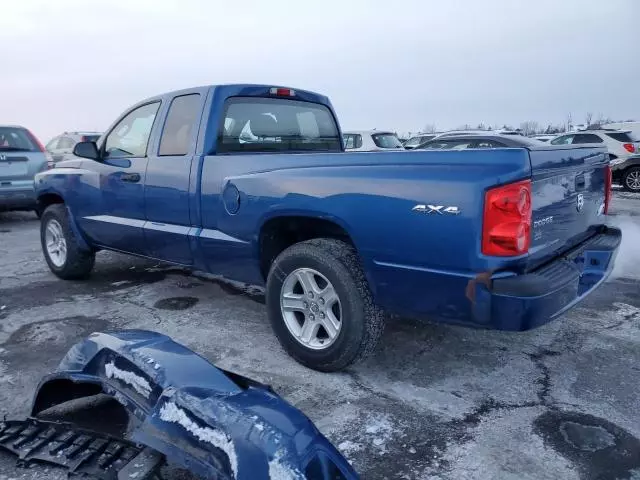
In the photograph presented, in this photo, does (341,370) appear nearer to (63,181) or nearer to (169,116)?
(169,116)

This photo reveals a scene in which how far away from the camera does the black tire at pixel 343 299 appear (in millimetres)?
2977

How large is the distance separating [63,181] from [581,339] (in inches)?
188

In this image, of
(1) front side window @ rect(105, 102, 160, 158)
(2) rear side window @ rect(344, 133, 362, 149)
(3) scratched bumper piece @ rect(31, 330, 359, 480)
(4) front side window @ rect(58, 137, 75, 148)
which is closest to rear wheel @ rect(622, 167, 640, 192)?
(2) rear side window @ rect(344, 133, 362, 149)

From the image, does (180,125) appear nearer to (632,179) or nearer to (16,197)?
(16,197)

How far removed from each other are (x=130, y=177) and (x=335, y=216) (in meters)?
2.17

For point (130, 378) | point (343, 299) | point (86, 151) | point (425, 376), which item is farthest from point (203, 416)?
point (86, 151)

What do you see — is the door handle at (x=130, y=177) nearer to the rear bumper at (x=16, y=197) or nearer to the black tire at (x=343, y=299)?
the black tire at (x=343, y=299)

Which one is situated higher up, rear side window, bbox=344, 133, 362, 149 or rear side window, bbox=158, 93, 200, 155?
rear side window, bbox=158, 93, 200, 155

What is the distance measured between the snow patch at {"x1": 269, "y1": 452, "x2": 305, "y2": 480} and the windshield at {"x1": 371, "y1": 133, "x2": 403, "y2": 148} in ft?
39.1

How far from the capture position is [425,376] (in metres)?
3.24

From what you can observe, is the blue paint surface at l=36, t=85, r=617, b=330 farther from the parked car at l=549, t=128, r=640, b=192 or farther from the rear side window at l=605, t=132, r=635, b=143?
the rear side window at l=605, t=132, r=635, b=143

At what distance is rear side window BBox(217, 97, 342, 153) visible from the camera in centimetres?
394

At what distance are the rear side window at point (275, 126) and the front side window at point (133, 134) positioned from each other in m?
0.85

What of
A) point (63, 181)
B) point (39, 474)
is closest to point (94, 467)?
point (39, 474)
